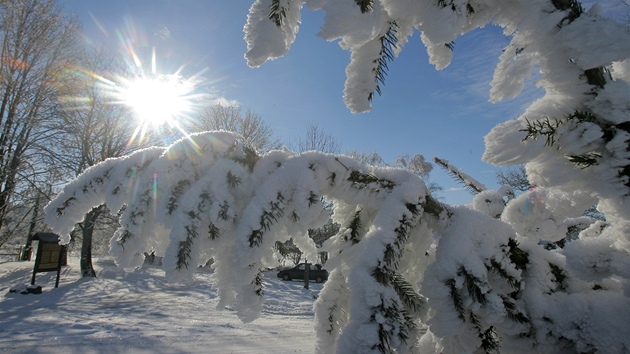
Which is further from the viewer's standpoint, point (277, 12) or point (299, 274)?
point (299, 274)

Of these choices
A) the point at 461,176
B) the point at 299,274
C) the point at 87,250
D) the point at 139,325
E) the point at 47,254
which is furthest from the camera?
the point at 299,274

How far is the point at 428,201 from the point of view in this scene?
1.39m

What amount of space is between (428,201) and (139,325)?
6815mm

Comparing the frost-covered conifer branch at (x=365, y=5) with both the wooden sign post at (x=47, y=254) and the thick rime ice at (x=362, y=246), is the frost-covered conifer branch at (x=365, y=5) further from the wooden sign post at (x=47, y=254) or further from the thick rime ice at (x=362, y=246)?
the wooden sign post at (x=47, y=254)

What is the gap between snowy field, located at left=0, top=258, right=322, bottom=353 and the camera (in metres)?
5.02

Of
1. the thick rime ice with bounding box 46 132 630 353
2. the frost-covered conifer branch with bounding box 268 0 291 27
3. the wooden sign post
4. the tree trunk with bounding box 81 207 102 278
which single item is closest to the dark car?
the tree trunk with bounding box 81 207 102 278

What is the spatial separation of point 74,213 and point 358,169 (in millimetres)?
1267

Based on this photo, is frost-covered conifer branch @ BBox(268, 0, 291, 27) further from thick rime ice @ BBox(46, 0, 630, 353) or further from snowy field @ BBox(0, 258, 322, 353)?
snowy field @ BBox(0, 258, 322, 353)

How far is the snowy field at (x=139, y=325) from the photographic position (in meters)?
5.02

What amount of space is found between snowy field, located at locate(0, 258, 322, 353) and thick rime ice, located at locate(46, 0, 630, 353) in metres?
4.40

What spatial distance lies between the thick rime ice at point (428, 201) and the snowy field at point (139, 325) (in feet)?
14.4

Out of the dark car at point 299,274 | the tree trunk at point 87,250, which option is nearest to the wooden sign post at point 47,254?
the tree trunk at point 87,250

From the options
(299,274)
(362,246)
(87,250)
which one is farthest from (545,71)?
(299,274)

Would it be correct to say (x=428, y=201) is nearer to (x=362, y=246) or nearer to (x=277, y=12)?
(x=362, y=246)
